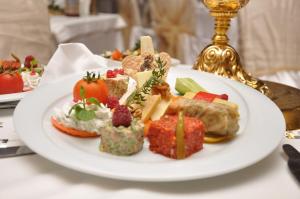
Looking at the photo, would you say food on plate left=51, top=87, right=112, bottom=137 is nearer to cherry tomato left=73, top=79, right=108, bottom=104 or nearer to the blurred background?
cherry tomato left=73, top=79, right=108, bottom=104

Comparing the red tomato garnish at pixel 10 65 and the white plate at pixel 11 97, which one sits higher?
the red tomato garnish at pixel 10 65

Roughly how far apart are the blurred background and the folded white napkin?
3.07 feet

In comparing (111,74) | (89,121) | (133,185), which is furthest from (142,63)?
(133,185)

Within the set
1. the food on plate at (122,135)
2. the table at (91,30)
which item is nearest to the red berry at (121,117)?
the food on plate at (122,135)

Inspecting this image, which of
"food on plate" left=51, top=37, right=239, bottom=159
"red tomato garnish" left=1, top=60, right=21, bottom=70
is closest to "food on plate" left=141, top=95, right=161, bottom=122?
"food on plate" left=51, top=37, right=239, bottom=159

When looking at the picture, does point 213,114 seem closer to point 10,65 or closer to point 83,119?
point 83,119

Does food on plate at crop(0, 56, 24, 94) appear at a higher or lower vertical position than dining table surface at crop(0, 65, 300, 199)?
higher

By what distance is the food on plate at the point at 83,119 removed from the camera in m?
0.68

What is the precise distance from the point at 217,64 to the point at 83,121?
533 millimetres

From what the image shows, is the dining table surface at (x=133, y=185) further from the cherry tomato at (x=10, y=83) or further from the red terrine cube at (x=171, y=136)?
the cherry tomato at (x=10, y=83)

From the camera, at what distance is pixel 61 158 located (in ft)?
1.92

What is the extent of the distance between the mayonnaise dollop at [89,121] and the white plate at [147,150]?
0.02 metres

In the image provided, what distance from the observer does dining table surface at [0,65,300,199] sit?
22.7 inches

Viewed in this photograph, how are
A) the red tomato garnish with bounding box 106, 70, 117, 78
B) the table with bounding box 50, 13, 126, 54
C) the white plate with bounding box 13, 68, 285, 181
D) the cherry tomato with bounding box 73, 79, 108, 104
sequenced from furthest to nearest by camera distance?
the table with bounding box 50, 13, 126, 54 → the red tomato garnish with bounding box 106, 70, 117, 78 → the cherry tomato with bounding box 73, 79, 108, 104 → the white plate with bounding box 13, 68, 285, 181
